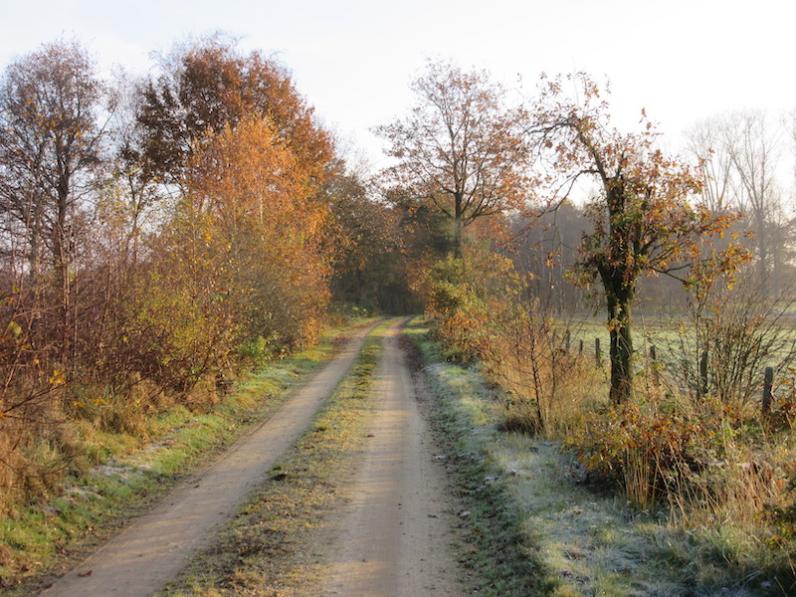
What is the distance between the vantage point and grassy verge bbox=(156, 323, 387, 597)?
5.68 metres

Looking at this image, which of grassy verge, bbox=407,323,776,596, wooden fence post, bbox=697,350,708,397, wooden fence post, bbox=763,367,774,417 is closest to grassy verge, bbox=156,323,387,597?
grassy verge, bbox=407,323,776,596

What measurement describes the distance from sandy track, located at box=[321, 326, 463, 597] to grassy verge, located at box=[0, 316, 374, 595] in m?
2.86

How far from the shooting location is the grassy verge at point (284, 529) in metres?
5.68

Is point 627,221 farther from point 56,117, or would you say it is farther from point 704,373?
point 56,117

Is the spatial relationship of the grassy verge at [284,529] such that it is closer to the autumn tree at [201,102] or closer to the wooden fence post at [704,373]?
the wooden fence post at [704,373]

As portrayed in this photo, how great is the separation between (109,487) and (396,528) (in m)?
4.15

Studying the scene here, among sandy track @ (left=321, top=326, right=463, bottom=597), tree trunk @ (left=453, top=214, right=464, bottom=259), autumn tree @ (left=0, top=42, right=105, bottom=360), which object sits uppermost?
autumn tree @ (left=0, top=42, right=105, bottom=360)

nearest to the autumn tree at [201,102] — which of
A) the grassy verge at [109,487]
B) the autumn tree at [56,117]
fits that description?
the autumn tree at [56,117]

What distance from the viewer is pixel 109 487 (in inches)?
332

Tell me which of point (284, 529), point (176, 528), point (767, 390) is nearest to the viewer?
point (284, 529)

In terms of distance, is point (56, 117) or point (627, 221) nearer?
point (627, 221)

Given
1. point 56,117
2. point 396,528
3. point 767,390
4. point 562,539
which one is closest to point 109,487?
point 396,528

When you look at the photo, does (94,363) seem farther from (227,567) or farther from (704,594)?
(704,594)

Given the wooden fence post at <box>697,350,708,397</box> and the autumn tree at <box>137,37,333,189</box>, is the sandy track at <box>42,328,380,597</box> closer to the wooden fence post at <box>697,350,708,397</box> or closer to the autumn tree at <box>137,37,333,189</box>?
the wooden fence post at <box>697,350,708,397</box>
